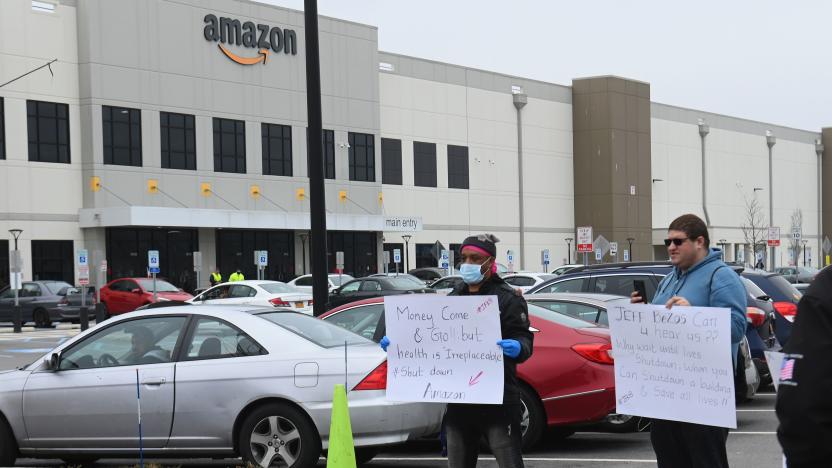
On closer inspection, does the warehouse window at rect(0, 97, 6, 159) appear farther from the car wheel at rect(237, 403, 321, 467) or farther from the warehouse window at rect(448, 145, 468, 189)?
the car wheel at rect(237, 403, 321, 467)

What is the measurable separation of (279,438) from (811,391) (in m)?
6.38

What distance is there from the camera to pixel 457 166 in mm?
66000

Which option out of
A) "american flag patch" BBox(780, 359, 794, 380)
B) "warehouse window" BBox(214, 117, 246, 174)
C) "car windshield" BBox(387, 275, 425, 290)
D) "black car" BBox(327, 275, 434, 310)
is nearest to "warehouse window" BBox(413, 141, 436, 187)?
"warehouse window" BBox(214, 117, 246, 174)

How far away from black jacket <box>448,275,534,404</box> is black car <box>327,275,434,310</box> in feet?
82.9

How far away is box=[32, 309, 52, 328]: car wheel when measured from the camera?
38031mm

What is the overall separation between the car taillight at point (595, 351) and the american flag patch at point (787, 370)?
712 centimetres

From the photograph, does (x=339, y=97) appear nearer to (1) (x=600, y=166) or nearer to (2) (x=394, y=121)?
(2) (x=394, y=121)

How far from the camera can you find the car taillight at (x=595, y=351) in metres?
10.1

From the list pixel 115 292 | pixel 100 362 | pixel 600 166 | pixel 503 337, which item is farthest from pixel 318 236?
pixel 600 166

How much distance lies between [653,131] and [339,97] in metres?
29.5

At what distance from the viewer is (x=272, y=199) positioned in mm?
54812

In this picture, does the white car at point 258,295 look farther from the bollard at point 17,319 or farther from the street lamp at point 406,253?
the street lamp at point 406,253

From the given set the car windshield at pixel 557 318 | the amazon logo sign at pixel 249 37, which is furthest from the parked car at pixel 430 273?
the car windshield at pixel 557 318

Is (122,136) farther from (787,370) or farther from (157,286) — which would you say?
(787,370)
